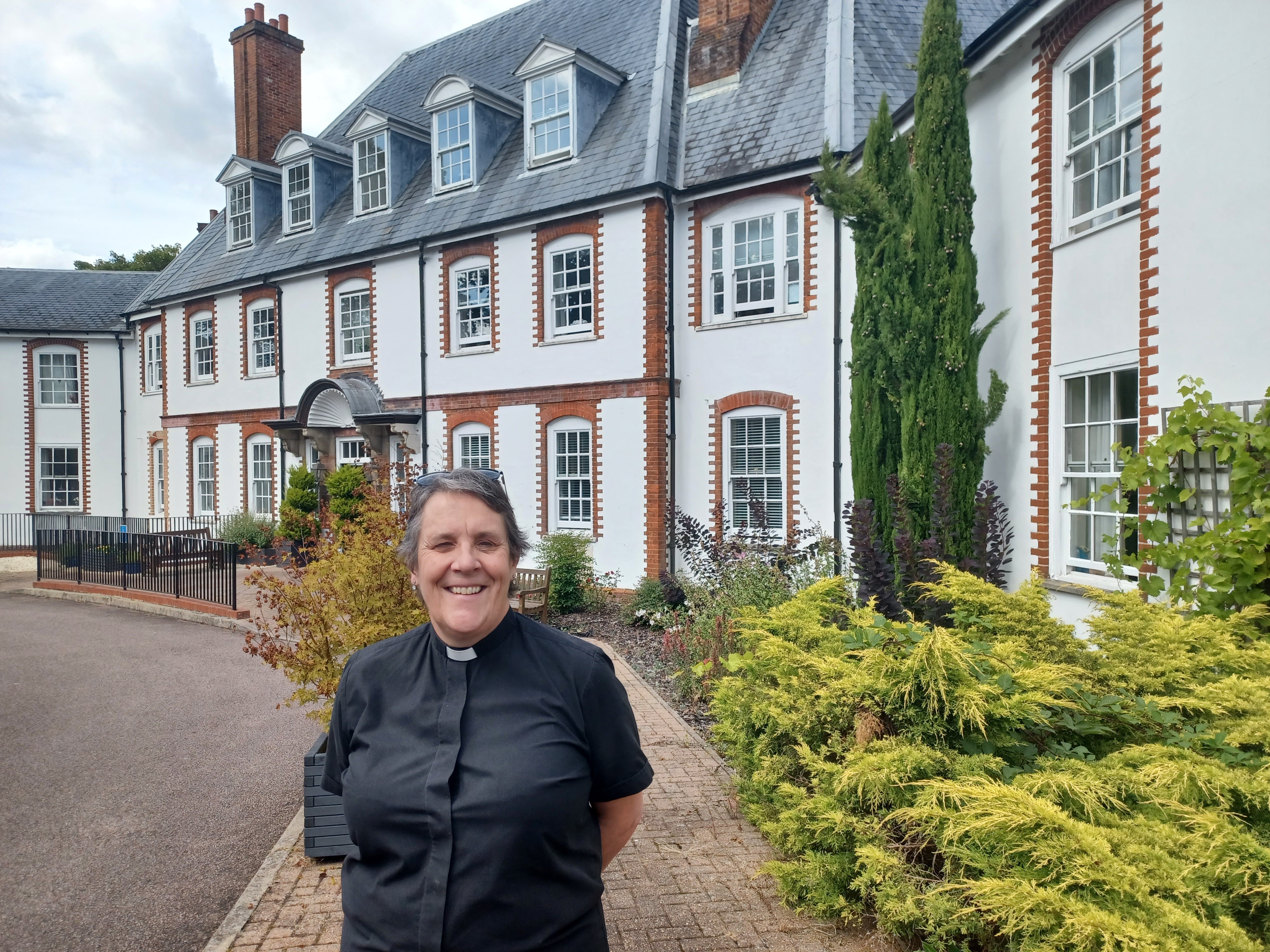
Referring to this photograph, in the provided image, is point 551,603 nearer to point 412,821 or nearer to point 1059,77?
point 1059,77

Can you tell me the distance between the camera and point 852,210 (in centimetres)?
929

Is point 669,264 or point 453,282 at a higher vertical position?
point 453,282

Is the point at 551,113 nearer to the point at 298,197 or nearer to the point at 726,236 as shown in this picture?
the point at 726,236

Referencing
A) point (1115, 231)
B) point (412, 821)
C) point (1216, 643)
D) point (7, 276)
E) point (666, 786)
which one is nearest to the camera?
point (412, 821)

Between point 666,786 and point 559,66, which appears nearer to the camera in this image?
point 666,786

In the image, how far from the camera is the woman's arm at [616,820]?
7.72ft

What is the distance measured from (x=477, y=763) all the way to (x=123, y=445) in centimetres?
2857

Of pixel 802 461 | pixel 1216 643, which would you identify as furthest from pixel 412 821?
pixel 802 461

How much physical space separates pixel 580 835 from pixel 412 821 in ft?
1.42

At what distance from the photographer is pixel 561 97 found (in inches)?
623

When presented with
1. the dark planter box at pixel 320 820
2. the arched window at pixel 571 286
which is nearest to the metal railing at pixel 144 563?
the arched window at pixel 571 286

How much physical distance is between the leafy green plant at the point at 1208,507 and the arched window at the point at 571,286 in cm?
1021

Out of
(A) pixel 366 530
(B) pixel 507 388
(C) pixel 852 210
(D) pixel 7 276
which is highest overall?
(D) pixel 7 276

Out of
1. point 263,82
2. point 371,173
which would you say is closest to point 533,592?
point 371,173
